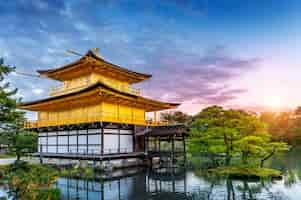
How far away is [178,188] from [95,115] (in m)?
11.3

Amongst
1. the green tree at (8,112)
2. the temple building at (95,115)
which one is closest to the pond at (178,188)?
the green tree at (8,112)

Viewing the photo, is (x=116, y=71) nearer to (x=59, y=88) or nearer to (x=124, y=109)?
(x=124, y=109)

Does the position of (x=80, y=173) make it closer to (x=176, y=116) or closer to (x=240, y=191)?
(x=240, y=191)

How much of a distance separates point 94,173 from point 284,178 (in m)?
14.1

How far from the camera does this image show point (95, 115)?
920 inches

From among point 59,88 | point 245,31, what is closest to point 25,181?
point 245,31

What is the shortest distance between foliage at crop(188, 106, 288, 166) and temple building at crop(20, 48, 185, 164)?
10.0ft

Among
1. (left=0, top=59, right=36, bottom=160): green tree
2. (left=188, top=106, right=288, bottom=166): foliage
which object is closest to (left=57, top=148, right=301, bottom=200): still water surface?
(left=188, top=106, right=288, bottom=166): foliage

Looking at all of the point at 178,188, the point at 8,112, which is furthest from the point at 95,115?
the point at 8,112

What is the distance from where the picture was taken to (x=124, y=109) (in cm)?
2594

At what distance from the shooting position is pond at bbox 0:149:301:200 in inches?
514

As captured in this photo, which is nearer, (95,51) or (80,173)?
(80,173)

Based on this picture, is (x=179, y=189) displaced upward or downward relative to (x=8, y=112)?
downward

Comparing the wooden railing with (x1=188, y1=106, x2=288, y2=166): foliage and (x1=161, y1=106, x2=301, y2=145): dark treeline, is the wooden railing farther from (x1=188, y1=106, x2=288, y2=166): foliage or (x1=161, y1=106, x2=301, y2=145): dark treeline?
(x1=161, y1=106, x2=301, y2=145): dark treeline
